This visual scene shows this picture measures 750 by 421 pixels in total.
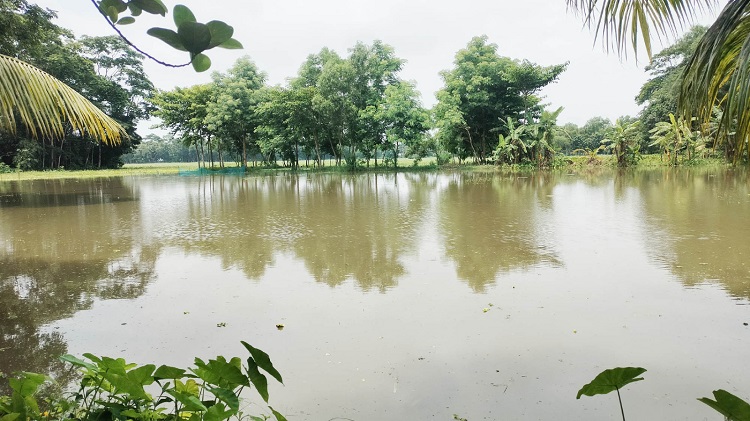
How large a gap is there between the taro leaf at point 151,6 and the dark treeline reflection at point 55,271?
0.82m

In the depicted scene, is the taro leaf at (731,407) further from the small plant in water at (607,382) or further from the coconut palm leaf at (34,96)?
the coconut palm leaf at (34,96)

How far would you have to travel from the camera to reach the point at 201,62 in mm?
961

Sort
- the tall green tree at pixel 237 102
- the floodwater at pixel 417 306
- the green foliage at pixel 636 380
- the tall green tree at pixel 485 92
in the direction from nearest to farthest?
the green foliage at pixel 636 380
the floodwater at pixel 417 306
the tall green tree at pixel 485 92
the tall green tree at pixel 237 102

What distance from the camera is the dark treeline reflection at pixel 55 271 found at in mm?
3047

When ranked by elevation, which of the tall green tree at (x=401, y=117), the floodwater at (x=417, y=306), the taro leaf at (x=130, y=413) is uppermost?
the tall green tree at (x=401, y=117)

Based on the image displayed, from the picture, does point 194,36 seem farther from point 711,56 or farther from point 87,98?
point 87,98

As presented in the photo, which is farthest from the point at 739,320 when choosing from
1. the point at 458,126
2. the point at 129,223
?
the point at 458,126

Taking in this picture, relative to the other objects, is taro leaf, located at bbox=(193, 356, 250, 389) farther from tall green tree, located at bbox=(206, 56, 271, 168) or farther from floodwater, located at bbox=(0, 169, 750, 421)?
tall green tree, located at bbox=(206, 56, 271, 168)

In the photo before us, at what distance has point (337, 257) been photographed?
5.41m

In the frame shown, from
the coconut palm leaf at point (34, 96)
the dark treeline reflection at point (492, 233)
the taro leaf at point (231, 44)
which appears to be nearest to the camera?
the taro leaf at point (231, 44)

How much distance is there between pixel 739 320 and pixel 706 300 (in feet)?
1.48

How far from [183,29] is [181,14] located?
0.02 m

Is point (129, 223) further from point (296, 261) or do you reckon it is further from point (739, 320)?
point (739, 320)

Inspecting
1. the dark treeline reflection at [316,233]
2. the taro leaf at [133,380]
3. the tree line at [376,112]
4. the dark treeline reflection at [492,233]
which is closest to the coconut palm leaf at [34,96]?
the dark treeline reflection at [316,233]
